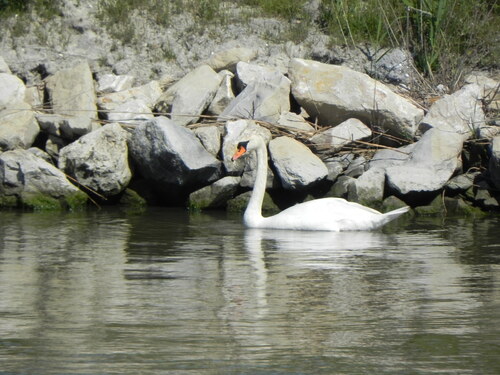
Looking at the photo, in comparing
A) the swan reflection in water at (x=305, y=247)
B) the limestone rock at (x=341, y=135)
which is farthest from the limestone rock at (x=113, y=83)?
the swan reflection in water at (x=305, y=247)

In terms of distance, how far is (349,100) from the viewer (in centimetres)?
1376

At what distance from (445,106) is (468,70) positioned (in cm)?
218

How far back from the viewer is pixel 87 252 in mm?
9031

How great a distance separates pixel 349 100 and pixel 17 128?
4056 mm

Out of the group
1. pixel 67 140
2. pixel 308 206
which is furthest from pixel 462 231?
pixel 67 140

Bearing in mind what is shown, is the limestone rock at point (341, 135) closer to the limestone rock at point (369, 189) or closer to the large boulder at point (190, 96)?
the limestone rock at point (369, 189)

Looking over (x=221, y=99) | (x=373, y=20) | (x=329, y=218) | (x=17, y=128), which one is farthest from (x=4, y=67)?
(x=329, y=218)

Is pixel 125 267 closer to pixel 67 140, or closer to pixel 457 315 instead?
pixel 457 315

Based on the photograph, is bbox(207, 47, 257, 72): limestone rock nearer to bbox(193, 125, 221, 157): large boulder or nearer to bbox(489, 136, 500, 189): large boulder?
bbox(193, 125, 221, 157): large boulder

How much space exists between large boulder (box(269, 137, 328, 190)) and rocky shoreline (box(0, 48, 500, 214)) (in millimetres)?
14

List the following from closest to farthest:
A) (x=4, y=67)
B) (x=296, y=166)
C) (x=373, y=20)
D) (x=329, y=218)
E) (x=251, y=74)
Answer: (x=329, y=218), (x=296, y=166), (x=251, y=74), (x=4, y=67), (x=373, y=20)

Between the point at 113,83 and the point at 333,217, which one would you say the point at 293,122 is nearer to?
the point at 113,83

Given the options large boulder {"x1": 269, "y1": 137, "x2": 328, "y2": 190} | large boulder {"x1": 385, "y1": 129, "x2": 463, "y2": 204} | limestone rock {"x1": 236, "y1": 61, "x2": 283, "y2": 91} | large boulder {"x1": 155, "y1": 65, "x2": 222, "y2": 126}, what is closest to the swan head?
large boulder {"x1": 269, "y1": 137, "x2": 328, "y2": 190}

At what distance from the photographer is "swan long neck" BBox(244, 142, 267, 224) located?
36.1 ft
